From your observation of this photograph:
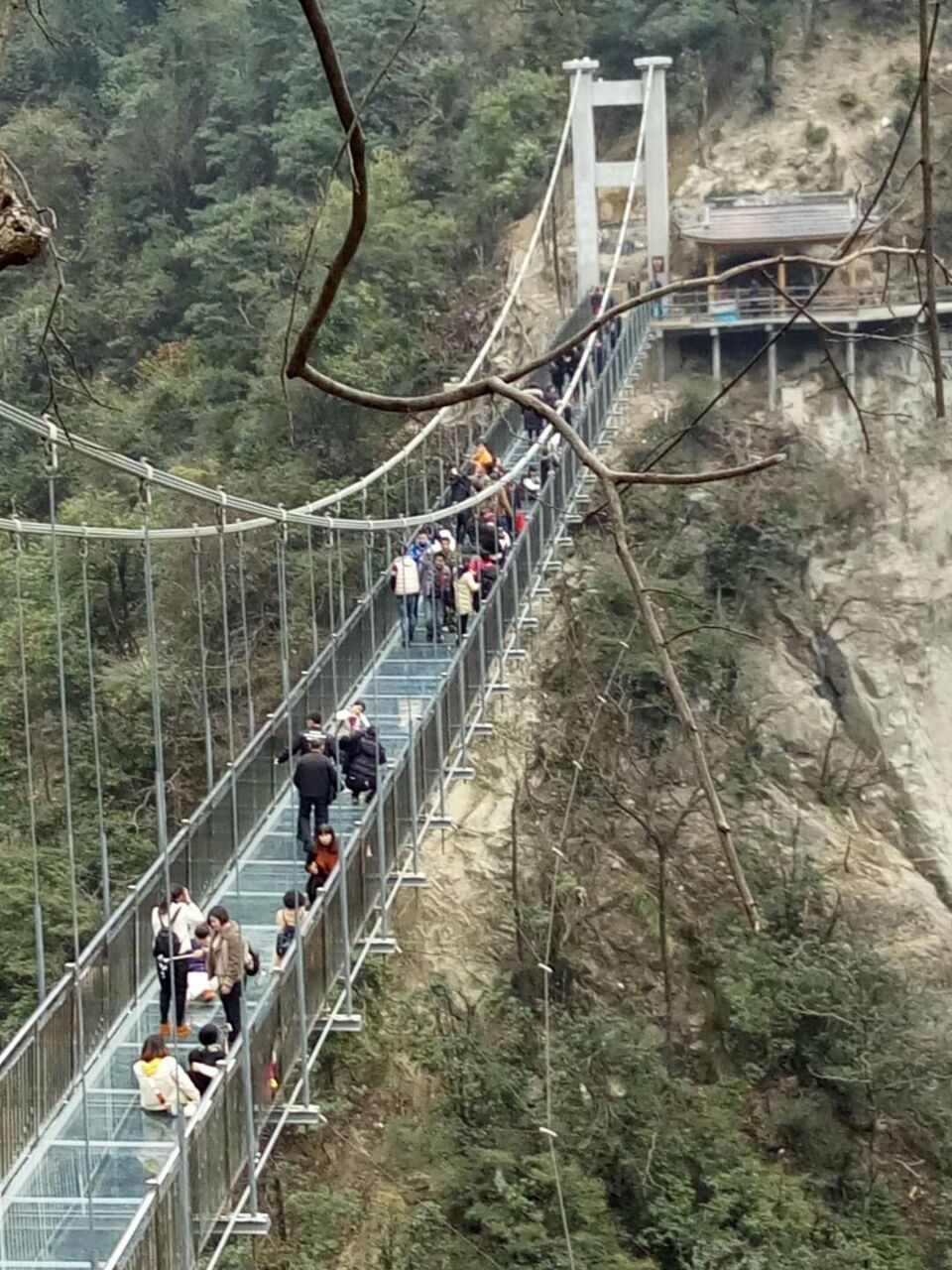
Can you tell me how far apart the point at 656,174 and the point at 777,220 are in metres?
2.62

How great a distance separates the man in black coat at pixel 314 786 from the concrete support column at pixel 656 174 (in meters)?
16.0

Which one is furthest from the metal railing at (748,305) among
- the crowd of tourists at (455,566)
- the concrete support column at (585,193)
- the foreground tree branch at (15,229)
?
the foreground tree branch at (15,229)

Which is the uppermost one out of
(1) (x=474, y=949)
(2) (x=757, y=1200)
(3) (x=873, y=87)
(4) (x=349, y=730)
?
(3) (x=873, y=87)

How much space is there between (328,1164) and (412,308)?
1312cm

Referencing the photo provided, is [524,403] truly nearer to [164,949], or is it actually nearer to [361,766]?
[164,949]

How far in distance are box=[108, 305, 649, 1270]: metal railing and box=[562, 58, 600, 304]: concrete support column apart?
33.2ft

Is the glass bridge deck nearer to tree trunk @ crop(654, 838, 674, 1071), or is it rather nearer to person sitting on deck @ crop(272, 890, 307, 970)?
person sitting on deck @ crop(272, 890, 307, 970)

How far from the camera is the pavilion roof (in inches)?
859

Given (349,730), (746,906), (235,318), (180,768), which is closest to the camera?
(746,906)

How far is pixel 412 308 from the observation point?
22812mm

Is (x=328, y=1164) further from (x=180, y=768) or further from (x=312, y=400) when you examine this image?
(x=312, y=400)

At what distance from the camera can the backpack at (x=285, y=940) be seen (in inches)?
304

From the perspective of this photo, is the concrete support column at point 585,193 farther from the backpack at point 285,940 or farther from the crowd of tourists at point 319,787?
the backpack at point 285,940

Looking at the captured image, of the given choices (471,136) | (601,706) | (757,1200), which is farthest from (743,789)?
(471,136)
